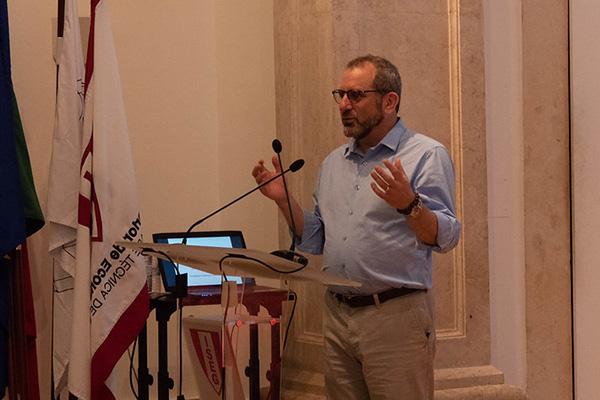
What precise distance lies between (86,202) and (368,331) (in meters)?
1.27

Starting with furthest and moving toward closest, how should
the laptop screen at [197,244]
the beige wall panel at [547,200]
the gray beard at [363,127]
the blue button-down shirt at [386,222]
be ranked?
1. the beige wall panel at [547,200]
2. the laptop screen at [197,244]
3. the gray beard at [363,127]
4. the blue button-down shirt at [386,222]

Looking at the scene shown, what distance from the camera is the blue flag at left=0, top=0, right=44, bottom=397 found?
148 inches

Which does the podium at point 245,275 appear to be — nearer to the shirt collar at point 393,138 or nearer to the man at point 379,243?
the man at point 379,243

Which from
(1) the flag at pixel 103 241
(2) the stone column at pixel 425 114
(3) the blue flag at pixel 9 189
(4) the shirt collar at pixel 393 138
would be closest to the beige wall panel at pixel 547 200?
(2) the stone column at pixel 425 114

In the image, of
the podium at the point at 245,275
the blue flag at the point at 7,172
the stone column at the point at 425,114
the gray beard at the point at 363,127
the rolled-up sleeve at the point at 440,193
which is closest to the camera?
the podium at the point at 245,275

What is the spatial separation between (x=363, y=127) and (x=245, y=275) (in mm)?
869

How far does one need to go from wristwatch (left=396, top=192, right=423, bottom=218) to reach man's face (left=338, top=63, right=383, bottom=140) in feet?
1.46

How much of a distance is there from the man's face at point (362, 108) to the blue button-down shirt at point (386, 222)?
76mm

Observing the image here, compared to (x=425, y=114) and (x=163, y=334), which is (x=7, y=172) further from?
(x=425, y=114)

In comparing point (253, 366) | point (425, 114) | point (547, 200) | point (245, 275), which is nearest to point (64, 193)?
point (253, 366)

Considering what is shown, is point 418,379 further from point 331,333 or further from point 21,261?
point 21,261

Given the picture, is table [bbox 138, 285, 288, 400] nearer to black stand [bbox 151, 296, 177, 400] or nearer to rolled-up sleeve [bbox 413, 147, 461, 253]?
black stand [bbox 151, 296, 177, 400]

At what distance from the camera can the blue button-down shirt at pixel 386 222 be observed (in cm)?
334

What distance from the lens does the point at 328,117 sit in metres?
4.30
